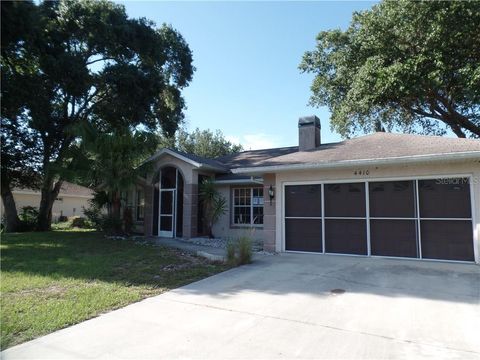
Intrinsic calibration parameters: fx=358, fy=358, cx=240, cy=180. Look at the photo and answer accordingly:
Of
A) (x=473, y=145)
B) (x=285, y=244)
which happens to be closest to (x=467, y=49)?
(x=473, y=145)

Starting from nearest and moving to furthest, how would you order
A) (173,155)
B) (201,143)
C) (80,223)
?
(173,155)
(80,223)
(201,143)

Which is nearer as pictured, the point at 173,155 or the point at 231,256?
the point at 231,256

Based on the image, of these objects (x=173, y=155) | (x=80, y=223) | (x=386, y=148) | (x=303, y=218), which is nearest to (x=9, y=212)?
(x=80, y=223)

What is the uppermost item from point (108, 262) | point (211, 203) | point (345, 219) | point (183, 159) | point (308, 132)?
point (308, 132)

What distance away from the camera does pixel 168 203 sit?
656 inches

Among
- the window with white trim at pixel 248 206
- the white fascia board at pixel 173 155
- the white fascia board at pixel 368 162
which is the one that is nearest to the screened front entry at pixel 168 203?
the white fascia board at pixel 173 155

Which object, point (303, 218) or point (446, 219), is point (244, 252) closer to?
point (303, 218)

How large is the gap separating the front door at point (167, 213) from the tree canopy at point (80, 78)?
3473 mm

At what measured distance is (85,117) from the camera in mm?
20797

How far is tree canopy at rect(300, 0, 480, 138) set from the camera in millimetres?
15721

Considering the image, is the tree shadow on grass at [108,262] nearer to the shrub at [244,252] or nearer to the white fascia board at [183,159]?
the shrub at [244,252]

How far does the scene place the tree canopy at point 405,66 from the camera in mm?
15721

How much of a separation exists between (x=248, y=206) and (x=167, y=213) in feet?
12.7

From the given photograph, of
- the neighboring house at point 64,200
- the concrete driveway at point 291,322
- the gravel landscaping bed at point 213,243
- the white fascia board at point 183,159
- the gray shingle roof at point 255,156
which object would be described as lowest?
the concrete driveway at point 291,322
